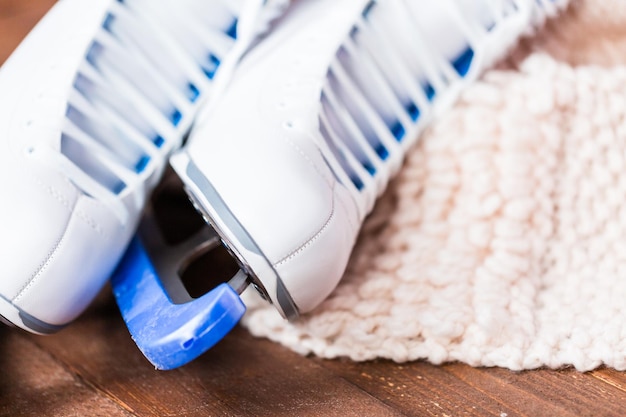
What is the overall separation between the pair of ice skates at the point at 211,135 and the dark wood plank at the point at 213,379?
0.17 feet

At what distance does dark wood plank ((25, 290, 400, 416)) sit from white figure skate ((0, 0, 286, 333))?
0.18 ft

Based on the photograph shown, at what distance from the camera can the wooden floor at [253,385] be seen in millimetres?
473

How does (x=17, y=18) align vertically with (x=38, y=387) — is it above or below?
above

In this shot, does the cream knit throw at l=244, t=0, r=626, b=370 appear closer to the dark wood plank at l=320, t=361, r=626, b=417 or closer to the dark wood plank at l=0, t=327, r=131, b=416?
the dark wood plank at l=320, t=361, r=626, b=417

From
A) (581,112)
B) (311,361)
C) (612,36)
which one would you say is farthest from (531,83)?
(311,361)

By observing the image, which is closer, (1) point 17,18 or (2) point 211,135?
(2) point 211,135

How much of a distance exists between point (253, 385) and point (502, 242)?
229 millimetres

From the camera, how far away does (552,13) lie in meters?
0.67

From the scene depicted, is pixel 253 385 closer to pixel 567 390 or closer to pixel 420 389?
pixel 420 389

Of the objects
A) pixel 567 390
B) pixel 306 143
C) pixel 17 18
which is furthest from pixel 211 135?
pixel 17 18

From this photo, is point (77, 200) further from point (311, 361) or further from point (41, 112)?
point (311, 361)

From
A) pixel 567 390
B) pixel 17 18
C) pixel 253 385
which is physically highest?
pixel 17 18

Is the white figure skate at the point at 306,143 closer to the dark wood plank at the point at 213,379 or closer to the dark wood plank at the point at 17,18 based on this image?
the dark wood plank at the point at 213,379

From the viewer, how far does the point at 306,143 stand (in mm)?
507
